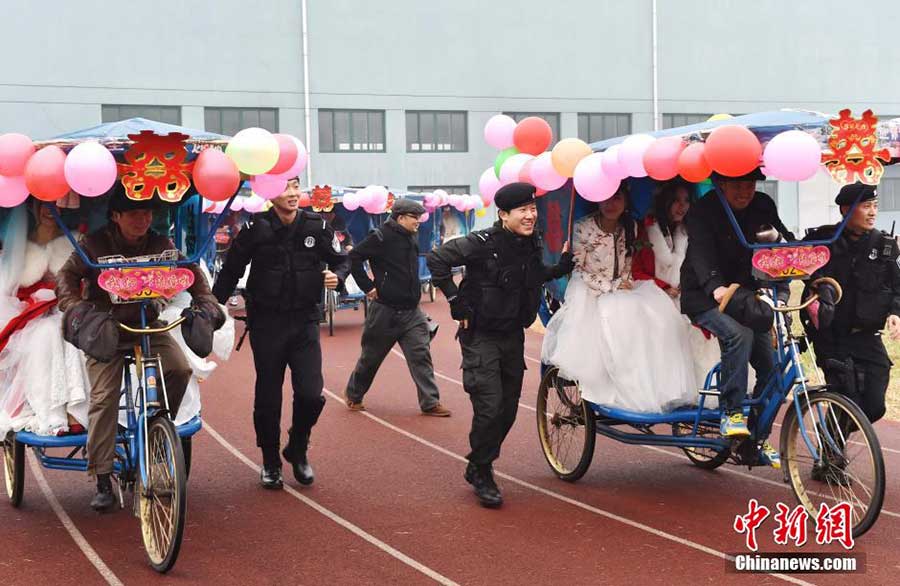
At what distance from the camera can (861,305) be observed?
725 cm

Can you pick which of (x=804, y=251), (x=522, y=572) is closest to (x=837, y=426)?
(x=804, y=251)

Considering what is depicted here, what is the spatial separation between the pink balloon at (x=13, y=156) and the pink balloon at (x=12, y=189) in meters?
0.03

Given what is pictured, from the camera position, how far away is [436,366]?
49.0 ft

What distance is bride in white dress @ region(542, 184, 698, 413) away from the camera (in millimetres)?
7551

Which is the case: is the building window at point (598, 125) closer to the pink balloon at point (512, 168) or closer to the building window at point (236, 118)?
the building window at point (236, 118)

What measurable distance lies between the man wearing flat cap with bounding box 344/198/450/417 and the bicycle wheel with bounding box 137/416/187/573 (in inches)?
197

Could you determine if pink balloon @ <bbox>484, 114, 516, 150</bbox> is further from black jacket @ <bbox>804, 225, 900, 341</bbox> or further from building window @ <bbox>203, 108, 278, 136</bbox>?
building window @ <bbox>203, 108, 278, 136</bbox>

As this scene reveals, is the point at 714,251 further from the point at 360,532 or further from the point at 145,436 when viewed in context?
the point at 145,436

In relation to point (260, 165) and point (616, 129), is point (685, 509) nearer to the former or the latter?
point (260, 165)

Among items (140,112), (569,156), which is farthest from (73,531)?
(140,112)

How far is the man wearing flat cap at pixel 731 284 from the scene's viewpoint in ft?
22.6

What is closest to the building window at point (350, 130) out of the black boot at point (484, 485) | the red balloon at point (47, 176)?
the black boot at point (484, 485)

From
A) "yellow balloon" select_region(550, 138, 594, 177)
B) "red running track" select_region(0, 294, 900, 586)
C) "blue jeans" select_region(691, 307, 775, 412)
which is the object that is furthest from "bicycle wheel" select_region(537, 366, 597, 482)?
"yellow balloon" select_region(550, 138, 594, 177)

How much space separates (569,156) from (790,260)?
66.6 inches
